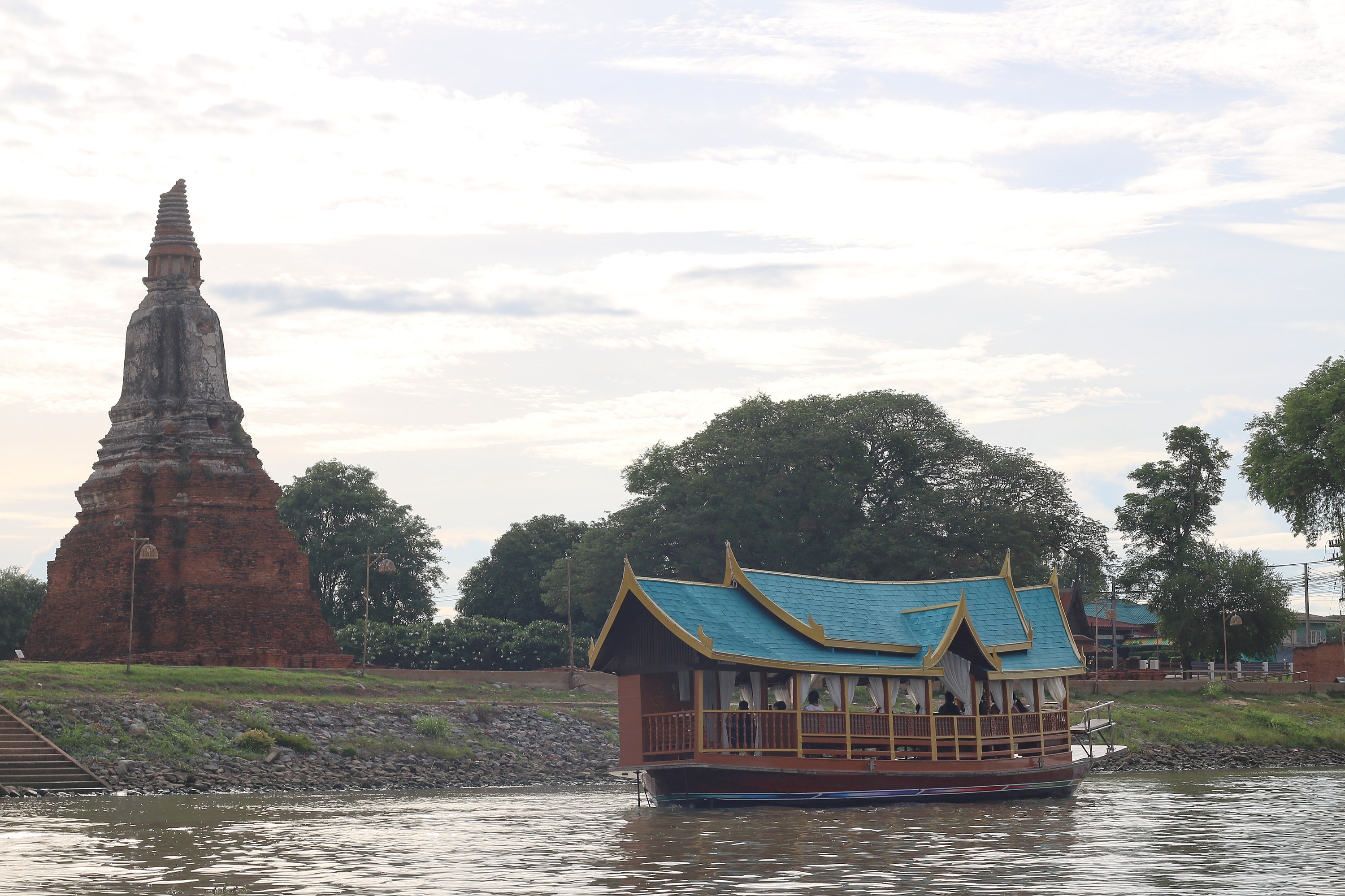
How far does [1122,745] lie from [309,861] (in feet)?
114

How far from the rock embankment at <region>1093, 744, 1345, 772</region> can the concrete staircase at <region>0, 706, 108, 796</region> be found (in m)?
28.4

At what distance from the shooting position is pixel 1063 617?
1373 inches

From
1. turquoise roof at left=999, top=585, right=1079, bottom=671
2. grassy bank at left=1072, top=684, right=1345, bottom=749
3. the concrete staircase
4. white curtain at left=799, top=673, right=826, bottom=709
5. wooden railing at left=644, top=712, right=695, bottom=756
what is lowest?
grassy bank at left=1072, top=684, right=1345, bottom=749

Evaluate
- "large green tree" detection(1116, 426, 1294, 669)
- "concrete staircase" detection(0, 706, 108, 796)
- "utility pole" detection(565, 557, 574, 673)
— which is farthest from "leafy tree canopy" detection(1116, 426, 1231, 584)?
"concrete staircase" detection(0, 706, 108, 796)

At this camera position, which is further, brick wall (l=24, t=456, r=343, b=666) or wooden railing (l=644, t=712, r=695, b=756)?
brick wall (l=24, t=456, r=343, b=666)

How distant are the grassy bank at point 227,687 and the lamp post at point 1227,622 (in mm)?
28450

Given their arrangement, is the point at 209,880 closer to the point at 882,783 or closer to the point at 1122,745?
the point at 882,783

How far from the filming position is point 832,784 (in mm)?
28672

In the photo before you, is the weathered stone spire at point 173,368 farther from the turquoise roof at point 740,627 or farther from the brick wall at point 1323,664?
the brick wall at point 1323,664

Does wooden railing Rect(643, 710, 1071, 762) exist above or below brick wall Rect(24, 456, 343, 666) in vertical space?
below

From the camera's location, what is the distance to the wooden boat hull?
28.0 m

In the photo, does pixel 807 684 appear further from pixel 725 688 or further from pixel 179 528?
pixel 179 528

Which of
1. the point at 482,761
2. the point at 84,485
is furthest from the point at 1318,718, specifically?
the point at 84,485

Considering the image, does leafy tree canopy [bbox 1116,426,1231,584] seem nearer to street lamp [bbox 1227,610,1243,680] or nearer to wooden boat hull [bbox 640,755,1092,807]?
street lamp [bbox 1227,610,1243,680]
